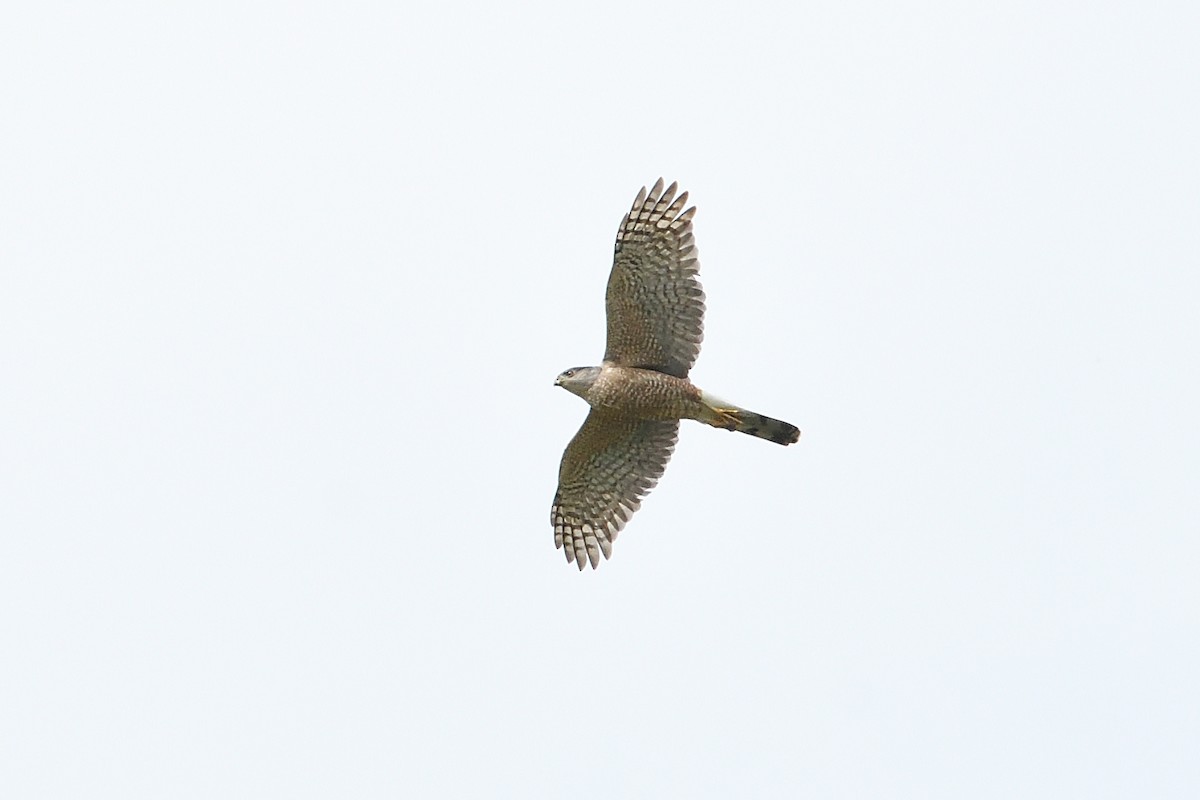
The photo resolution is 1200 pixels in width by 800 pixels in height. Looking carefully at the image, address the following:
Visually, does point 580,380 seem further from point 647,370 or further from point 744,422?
point 744,422

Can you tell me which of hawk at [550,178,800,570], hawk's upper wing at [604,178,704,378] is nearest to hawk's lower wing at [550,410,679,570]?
hawk at [550,178,800,570]

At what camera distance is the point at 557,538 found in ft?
70.2

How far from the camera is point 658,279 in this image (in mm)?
19641

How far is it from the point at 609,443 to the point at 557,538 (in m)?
1.34

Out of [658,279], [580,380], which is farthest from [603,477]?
[658,279]

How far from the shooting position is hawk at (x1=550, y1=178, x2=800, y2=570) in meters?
19.6

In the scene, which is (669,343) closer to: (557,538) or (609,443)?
(609,443)

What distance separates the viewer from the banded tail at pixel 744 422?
2011 centimetres

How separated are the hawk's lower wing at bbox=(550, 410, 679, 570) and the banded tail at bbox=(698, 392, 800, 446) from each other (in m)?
0.53

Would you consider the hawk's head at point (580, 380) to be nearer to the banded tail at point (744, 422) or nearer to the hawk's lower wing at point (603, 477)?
the hawk's lower wing at point (603, 477)

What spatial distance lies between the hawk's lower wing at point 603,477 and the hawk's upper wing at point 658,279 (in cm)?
93

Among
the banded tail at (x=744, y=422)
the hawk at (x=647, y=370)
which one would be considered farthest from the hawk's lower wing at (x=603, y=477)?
the banded tail at (x=744, y=422)

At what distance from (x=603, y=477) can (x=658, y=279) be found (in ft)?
7.77

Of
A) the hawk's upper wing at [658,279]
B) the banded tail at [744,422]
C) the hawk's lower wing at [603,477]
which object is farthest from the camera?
the hawk's lower wing at [603,477]
